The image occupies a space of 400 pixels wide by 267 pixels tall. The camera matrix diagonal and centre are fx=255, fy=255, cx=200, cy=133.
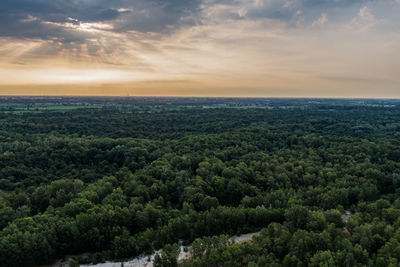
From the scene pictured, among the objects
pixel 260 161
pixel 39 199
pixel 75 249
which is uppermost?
pixel 260 161

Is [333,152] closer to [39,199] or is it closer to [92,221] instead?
[92,221]

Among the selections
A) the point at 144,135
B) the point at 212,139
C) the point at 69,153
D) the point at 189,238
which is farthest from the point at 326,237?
the point at 144,135

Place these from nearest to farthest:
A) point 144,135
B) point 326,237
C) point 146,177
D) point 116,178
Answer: point 326,237 → point 146,177 → point 116,178 → point 144,135

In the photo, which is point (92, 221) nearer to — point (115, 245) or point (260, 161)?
point (115, 245)

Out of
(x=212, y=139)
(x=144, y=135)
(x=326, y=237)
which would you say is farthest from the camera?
(x=144, y=135)

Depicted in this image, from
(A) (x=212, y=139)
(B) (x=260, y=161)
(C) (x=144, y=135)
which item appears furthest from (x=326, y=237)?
(C) (x=144, y=135)

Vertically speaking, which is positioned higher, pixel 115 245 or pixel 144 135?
pixel 144 135

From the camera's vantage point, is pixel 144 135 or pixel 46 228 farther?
pixel 144 135
